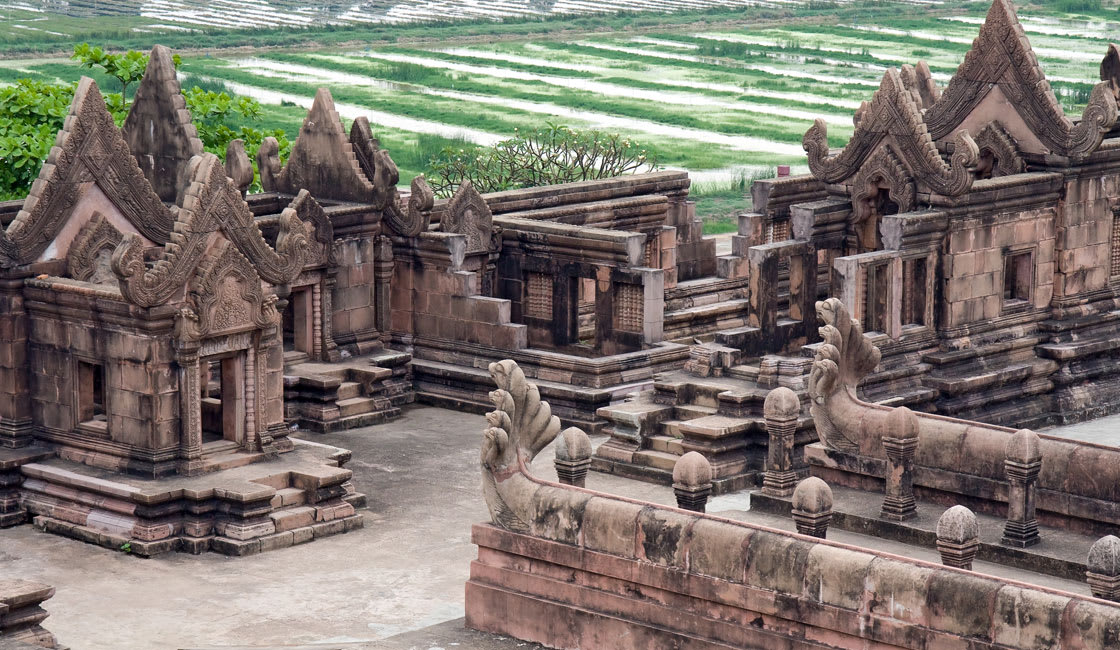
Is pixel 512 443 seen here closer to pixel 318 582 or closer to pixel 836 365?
pixel 318 582

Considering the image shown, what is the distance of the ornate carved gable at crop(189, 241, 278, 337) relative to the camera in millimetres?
28562

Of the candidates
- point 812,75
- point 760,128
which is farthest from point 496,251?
point 812,75

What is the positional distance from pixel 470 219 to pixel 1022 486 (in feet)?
45.2

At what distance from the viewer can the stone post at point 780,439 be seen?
29500mm

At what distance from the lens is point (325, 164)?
37219 mm

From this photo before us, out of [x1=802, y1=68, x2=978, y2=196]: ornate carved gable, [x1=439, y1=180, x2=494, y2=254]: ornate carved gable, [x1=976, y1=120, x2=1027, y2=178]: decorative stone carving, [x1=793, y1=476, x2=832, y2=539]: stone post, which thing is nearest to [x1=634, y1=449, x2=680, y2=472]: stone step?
[x1=439, y1=180, x2=494, y2=254]: ornate carved gable

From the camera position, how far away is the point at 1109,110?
1420 inches

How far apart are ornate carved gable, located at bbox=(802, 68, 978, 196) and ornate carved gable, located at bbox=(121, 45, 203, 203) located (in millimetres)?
10563

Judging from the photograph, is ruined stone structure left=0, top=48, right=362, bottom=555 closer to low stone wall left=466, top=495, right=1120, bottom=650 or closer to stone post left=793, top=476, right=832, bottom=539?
low stone wall left=466, top=495, right=1120, bottom=650

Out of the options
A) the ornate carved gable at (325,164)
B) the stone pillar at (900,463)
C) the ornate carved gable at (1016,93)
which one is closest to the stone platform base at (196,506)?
the stone pillar at (900,463)

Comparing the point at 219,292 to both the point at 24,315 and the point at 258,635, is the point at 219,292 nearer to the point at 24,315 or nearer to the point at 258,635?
the point at 24,315

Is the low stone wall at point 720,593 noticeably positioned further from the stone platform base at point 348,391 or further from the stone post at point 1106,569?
the stone platform base at point 348,391

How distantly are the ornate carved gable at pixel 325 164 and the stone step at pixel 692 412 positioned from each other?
7263 mm

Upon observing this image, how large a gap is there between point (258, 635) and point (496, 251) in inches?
539
